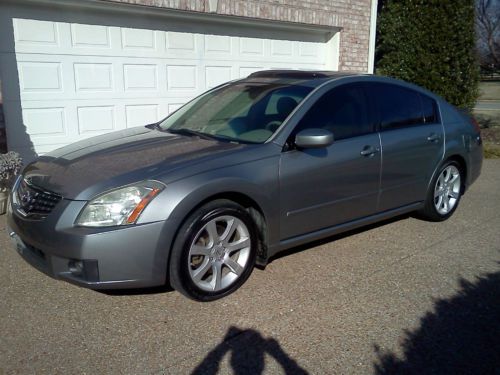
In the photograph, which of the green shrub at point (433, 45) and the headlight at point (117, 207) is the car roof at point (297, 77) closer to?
the headlight at point (117, 207)

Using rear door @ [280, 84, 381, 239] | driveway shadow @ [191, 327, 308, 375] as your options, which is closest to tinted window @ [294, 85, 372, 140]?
rear door @ [280, 84, 381, 239]

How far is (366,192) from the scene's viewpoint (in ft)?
14.0

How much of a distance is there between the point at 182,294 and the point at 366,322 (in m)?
1.23

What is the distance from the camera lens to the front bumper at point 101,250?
298cm

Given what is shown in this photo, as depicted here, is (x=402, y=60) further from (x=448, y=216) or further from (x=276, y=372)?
(x=276, y=372)

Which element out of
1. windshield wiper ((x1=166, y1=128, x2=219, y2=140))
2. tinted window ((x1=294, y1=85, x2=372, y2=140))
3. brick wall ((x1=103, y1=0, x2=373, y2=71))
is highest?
brick wall ((x1=103, y1=0, x2=373, y2=71))

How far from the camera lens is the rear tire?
5066 millimetres

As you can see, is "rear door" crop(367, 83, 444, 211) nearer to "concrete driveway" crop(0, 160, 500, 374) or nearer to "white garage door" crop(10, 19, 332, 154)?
"concrete driveway" crop(0, 160, 500, 374)

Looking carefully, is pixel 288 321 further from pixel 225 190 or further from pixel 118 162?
pixel 118 162

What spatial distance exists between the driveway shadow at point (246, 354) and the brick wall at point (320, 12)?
5.17m

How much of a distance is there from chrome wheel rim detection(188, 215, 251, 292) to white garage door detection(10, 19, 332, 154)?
398cm

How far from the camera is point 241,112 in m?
4.18

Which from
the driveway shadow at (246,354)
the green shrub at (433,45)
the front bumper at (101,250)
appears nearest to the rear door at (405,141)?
the driveway shadow at (246,354)

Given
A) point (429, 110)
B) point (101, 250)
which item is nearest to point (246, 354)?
point (101, 250)
